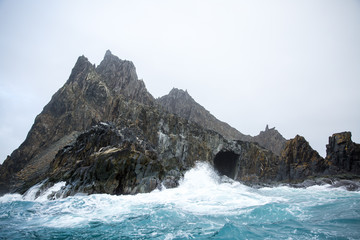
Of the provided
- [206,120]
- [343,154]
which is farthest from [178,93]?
[343,154]

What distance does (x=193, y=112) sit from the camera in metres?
96.3

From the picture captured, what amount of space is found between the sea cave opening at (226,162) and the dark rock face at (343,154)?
92.1 ft

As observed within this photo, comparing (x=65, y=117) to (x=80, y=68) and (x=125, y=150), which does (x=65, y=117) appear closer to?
(x=80, y=68)

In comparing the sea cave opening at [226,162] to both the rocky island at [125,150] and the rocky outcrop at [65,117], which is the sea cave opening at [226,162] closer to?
the rocky island at [125,150]

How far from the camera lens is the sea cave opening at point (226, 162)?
67.0 metres

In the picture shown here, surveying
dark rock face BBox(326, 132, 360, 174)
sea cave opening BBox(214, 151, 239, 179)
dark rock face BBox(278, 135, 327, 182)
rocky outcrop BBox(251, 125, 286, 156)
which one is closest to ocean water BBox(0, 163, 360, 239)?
dark rock face BBox(326, 132, 360, 174)

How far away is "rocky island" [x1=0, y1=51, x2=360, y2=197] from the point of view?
20.5m

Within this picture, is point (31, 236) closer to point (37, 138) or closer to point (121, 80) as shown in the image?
point (37, 138)

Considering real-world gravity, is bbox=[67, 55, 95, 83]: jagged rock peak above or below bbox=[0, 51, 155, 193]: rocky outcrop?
above

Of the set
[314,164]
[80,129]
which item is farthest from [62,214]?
[314,164]

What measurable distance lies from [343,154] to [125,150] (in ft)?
140

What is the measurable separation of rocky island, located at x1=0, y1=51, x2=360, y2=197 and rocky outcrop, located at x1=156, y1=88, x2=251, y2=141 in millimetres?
23737

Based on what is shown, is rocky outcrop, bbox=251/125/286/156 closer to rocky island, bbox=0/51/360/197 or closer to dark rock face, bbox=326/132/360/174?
rocky island, bbox=0/51/360/197

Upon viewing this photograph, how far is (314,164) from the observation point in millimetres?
42906
